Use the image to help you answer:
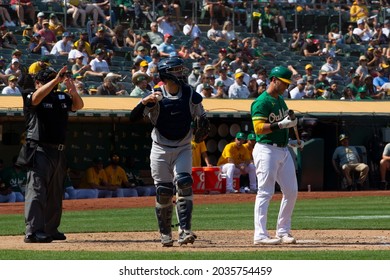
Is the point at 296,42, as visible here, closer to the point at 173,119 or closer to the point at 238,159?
the point at 238,159

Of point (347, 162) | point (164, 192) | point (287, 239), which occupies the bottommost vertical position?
point (347, 162)

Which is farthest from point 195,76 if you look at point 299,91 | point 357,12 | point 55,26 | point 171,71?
point 171,71

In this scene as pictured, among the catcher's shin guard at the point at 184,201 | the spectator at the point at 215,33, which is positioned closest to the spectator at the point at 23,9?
the spectator at the point at 215,33

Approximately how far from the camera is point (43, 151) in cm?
1095

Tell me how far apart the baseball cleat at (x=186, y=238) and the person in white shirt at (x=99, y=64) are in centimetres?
1309

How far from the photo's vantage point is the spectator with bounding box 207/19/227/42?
28047 millimetres

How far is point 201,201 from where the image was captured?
19516 mm

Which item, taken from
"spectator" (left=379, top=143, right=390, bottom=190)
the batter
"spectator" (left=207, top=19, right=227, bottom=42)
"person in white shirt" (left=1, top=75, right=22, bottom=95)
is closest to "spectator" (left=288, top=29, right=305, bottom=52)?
"spectator" (left=207, top=19, right=227, bottom=42)

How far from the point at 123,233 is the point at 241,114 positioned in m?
10.2

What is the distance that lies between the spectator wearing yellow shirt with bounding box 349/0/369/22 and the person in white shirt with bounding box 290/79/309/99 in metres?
7.82

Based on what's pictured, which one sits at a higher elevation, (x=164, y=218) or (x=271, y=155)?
(x=271, y=155)

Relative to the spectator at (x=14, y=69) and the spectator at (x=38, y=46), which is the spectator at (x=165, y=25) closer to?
the spectator at (x=38, y=46)

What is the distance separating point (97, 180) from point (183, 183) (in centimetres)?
1103

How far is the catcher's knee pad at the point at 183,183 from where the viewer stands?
10.3m
